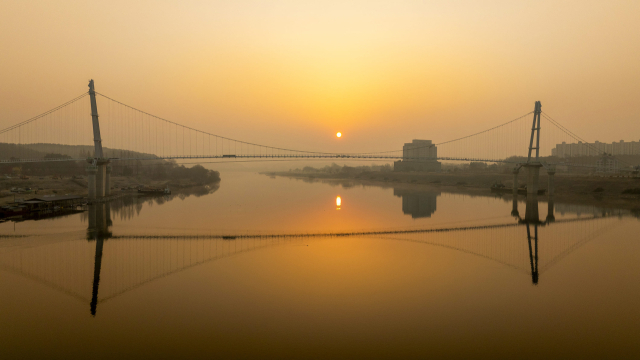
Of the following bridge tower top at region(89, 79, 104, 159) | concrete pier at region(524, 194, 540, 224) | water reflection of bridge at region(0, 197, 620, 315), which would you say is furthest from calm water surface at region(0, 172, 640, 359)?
bridge tower top at region(89, 79, 104, 159)

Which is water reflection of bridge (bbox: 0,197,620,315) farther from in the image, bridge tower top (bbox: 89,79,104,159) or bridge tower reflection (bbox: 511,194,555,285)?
bridge tower top (bbox: 89,79,104,159)

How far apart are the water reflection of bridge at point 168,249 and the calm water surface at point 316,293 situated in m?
0.07

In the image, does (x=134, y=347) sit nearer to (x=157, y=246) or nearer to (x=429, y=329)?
(x=429, y=329)

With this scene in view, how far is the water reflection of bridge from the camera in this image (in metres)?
9.70

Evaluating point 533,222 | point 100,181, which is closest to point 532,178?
point 533,222

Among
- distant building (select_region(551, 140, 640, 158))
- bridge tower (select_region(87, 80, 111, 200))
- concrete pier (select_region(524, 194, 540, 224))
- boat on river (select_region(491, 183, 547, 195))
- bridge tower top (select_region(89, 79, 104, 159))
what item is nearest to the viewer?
concrete pier (select_region(524, 194, 540, 224))

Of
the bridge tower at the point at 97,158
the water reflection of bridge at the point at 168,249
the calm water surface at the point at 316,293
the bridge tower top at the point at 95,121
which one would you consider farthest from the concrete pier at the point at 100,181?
the calm water surface at the point at 316,293

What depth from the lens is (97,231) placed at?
16.4m

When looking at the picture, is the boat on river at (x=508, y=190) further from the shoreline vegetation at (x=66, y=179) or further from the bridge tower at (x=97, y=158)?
the bridge tower at (x=97, y=158)

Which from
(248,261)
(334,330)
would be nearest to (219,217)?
(248,261)

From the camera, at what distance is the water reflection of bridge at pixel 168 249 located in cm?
970

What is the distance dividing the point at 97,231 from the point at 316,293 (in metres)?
12.5

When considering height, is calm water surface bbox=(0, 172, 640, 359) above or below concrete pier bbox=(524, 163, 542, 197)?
below

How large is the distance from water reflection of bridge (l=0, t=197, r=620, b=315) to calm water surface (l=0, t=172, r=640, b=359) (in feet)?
0.23
